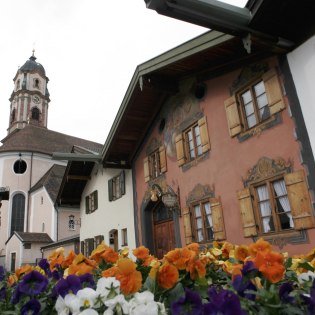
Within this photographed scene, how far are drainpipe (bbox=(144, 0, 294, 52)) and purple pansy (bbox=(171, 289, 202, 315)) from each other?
5.01 metres

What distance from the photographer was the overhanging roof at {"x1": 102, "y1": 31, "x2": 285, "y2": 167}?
27.3 feet

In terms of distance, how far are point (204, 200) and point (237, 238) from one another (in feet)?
5.60

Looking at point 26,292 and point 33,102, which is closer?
point 26,292

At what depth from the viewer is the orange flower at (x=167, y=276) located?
6.68ft

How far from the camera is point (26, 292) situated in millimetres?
2064

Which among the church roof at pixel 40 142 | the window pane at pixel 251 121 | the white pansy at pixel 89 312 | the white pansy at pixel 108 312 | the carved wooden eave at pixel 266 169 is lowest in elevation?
the white pansy at pixel 108 312

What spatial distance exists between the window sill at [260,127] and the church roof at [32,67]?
2053 inches

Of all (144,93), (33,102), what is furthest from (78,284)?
(33,102)

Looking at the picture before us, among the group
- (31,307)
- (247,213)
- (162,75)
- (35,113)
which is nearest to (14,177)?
(35,113)

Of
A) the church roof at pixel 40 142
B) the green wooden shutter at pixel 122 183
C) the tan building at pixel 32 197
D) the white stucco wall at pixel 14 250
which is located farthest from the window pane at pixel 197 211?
the church roof at pixel 40 142

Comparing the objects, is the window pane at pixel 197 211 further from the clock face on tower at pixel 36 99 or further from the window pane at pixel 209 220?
the clock face on tower at pixel 36 99

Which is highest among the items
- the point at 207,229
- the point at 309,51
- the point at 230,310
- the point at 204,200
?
the point at 309,51

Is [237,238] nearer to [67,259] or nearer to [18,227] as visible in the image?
[67,259]

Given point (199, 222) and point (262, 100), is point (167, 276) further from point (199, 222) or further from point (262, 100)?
point (199, 222)
